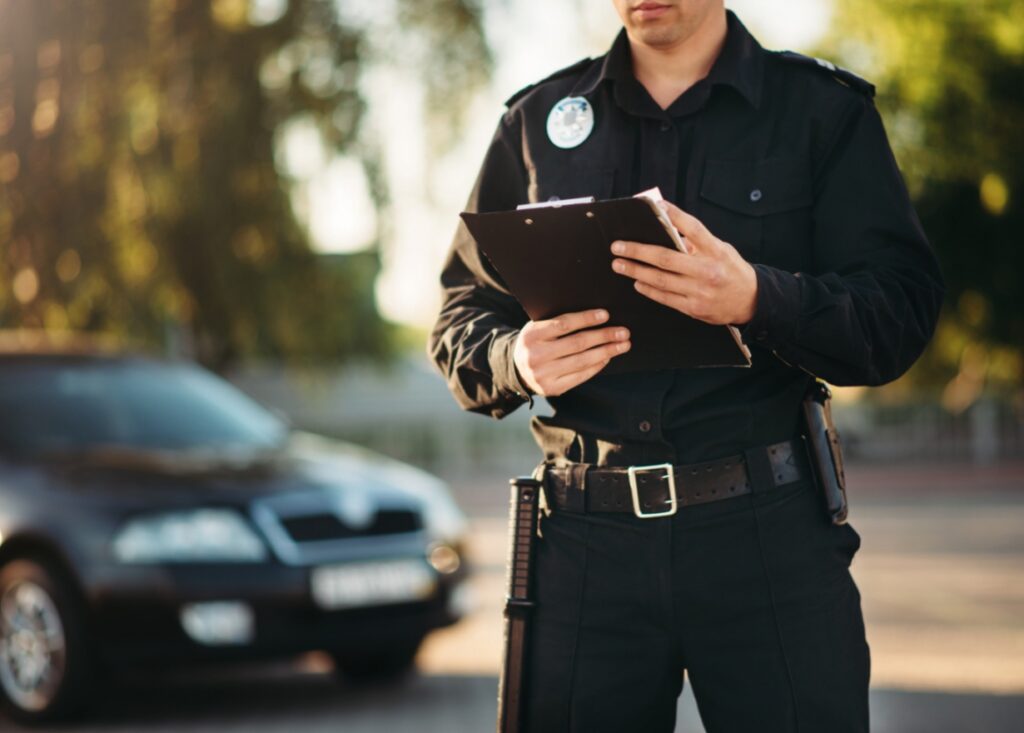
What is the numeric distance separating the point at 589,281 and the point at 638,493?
39 cm

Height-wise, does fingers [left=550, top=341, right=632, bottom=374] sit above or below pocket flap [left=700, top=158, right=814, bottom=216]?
below

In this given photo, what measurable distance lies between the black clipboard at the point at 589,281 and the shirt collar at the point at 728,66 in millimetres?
472

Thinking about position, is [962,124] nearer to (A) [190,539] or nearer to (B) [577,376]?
(A) [190,539]

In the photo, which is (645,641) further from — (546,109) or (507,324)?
(546,109)

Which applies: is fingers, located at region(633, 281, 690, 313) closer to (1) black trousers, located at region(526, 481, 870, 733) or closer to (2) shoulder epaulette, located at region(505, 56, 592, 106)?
(1) black trousers, located at region(526, 481, 870, 733)

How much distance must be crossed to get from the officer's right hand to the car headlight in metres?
4.11

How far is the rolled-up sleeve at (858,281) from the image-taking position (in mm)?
2438

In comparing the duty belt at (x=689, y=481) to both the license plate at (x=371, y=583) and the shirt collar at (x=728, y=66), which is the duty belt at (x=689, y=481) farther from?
the license plate at (x=371, y=583)

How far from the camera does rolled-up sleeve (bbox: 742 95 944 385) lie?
2.44 m

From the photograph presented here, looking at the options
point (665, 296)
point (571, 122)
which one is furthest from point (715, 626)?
point (571, 122)

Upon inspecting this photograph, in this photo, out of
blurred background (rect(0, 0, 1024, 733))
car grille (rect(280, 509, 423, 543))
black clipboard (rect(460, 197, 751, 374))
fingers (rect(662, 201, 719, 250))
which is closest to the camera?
fingers (rect(662, 201, 719, 250))

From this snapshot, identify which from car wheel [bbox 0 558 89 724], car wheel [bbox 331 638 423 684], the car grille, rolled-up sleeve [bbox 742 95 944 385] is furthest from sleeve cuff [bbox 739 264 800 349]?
car wheel [bbox 331 638 423 684]

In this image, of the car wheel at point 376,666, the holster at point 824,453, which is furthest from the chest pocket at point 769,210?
the car wheel at point 376,666

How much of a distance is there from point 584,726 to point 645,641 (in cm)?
17
